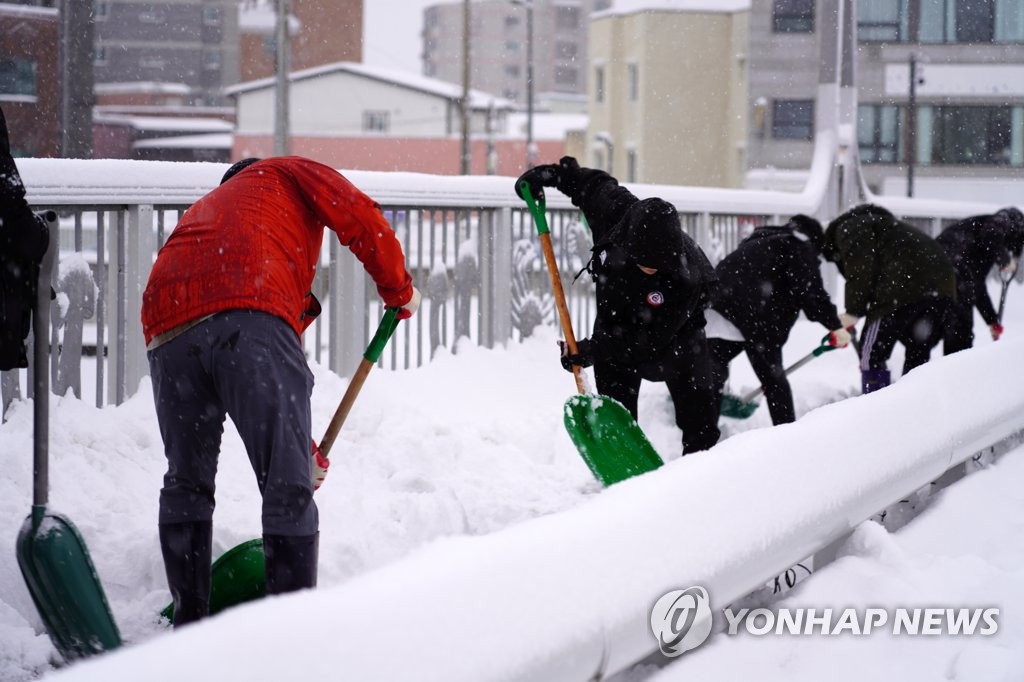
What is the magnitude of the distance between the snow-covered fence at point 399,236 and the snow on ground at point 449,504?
21 centimetres

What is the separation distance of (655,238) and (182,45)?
64.7 metres

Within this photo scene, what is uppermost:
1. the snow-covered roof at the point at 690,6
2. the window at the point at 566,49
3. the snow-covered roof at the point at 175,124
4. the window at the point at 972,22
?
the window at the point at 566,49

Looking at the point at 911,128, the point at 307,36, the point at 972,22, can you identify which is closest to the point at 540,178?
the point at 911,128

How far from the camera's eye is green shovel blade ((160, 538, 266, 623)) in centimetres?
377

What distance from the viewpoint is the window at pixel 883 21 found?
38156mm

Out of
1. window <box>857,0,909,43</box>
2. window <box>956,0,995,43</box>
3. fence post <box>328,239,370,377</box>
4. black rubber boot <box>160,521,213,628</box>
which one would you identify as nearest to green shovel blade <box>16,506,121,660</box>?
black rubber boot <box>160,521,213,628</box>

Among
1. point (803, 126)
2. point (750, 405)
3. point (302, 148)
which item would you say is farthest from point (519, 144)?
point (750, 405)

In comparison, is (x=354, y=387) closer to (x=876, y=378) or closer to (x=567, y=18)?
(x=876, y=378)

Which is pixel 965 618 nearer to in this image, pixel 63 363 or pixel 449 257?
pixel 63 363

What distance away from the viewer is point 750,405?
308 inches

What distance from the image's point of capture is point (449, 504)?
510 centimetres

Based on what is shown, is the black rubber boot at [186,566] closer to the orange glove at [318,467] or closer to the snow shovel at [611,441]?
the orange glove at [318,467]

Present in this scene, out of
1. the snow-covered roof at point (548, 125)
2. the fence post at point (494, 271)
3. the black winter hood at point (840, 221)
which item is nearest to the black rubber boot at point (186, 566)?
the fence post at point (494, 271)

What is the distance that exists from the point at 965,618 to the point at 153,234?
3.59m
